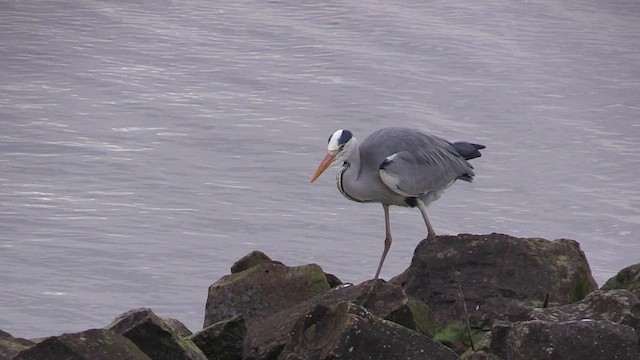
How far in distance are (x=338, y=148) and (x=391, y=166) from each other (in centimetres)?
28

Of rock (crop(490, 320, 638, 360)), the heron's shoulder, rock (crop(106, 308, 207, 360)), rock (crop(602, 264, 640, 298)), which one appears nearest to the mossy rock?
rock (crop(602, 264, 640, 298))

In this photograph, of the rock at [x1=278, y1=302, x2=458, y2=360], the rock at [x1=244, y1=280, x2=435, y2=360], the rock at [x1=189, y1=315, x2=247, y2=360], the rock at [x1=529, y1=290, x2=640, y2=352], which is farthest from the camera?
the rock at [x1=189, y1=315, x2=247, y2=360]

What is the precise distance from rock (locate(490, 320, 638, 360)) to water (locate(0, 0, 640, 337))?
2.75 metres

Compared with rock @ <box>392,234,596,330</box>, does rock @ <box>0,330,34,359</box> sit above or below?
below

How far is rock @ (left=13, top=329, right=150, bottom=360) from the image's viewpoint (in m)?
4.35

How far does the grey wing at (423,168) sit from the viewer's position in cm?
692

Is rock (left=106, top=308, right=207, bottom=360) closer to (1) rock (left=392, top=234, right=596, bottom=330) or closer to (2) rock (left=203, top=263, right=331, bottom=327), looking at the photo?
(2) rock (left=203, top=263, right=331, bottom=327)

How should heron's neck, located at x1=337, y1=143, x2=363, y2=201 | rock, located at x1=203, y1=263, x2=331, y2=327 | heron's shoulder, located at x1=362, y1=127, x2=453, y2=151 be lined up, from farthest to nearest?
heron's shoulder, located at x1=362, y1=127, x2=453, y2=151 → heron's neck, located at x1=337, y1=143, x2=363, y2=201 → rock, located at x1=203, y1=263, x2=331, y2=327

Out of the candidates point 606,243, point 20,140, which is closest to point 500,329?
point 606,243

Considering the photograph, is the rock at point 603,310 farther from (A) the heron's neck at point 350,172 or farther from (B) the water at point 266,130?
(B) the water at point 266,130

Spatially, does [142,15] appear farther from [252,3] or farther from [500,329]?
[500,329]

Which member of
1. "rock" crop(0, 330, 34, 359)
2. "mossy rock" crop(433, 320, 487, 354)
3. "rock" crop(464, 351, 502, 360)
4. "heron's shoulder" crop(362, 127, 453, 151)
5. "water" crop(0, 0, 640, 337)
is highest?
"heron's shoulder" crop(362, 127, 453, 151)

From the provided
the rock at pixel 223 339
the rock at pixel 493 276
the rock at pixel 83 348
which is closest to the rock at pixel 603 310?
the rock at pixel 493 276

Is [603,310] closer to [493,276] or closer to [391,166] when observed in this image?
[493,276]
